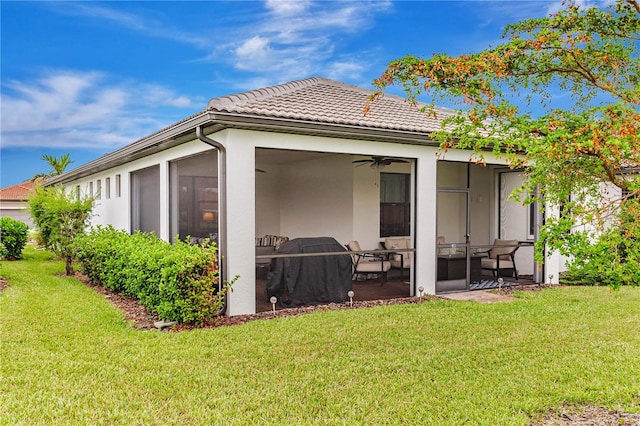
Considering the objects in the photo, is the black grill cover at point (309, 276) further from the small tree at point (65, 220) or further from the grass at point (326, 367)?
the small tree at point (65, 220)

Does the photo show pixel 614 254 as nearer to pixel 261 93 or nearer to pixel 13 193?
pixel 261 93

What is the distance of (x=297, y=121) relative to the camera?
8422 mm

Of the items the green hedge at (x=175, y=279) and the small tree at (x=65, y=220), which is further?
the small tree at (x=65, y=220)

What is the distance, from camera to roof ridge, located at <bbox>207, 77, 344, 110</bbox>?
8116mm

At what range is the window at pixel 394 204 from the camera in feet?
44.2

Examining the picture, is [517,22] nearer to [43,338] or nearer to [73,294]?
[43,338]

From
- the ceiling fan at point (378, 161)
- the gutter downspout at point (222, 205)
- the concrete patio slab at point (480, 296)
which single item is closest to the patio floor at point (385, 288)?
the concrete patio slab at point (480, 296)

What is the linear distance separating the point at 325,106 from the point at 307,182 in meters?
4.76

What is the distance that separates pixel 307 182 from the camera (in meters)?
15.0

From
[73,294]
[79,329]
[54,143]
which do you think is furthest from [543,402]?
[54,143]

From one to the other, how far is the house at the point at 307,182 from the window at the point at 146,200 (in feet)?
0.12

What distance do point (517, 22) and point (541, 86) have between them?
761mm

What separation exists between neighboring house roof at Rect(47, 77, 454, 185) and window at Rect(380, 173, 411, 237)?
1.96 m

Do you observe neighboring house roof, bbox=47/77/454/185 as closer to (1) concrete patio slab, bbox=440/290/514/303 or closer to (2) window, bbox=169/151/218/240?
(2) window, bbox=169/151/218/240
